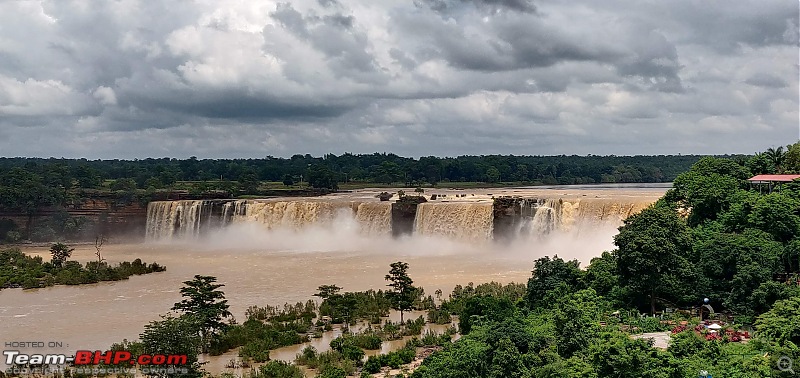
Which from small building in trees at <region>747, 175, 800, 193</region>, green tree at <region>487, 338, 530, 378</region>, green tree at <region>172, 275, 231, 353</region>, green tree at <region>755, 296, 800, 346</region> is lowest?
green tree at <region>172, 275, 231, 353</region>

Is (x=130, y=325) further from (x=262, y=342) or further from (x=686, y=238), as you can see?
(x=686, y=238)

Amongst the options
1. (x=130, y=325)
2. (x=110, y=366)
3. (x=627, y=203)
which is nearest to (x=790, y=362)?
(x=110, y=366)

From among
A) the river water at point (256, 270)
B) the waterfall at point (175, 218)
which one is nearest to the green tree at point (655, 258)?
the river water at point (256, 270)

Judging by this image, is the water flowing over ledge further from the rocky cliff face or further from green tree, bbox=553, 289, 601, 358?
green tree, bbox=553, 289, 601, 358

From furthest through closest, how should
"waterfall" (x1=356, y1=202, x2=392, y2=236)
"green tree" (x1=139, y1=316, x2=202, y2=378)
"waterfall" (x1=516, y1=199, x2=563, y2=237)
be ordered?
"waterfall" (x1=356, y1=202, x2=392, y2=236) → "waterfall" (x1=516, y1=199, x2=563, y2=237) → "green tree" (x1=139, y1=316, x2=202, y2=378)

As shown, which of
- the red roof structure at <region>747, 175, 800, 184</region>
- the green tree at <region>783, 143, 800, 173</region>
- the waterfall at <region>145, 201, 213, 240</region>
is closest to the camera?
the red roof structure at <region>747, 175, 800, 184</region>

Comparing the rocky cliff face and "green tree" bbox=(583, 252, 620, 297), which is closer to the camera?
"green tree" bbox=(583, 252, 620, 297)

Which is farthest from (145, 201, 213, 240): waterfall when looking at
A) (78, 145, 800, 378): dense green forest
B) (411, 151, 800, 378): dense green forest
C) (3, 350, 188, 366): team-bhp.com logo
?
(411, 151, 800, 378): dense green forest
